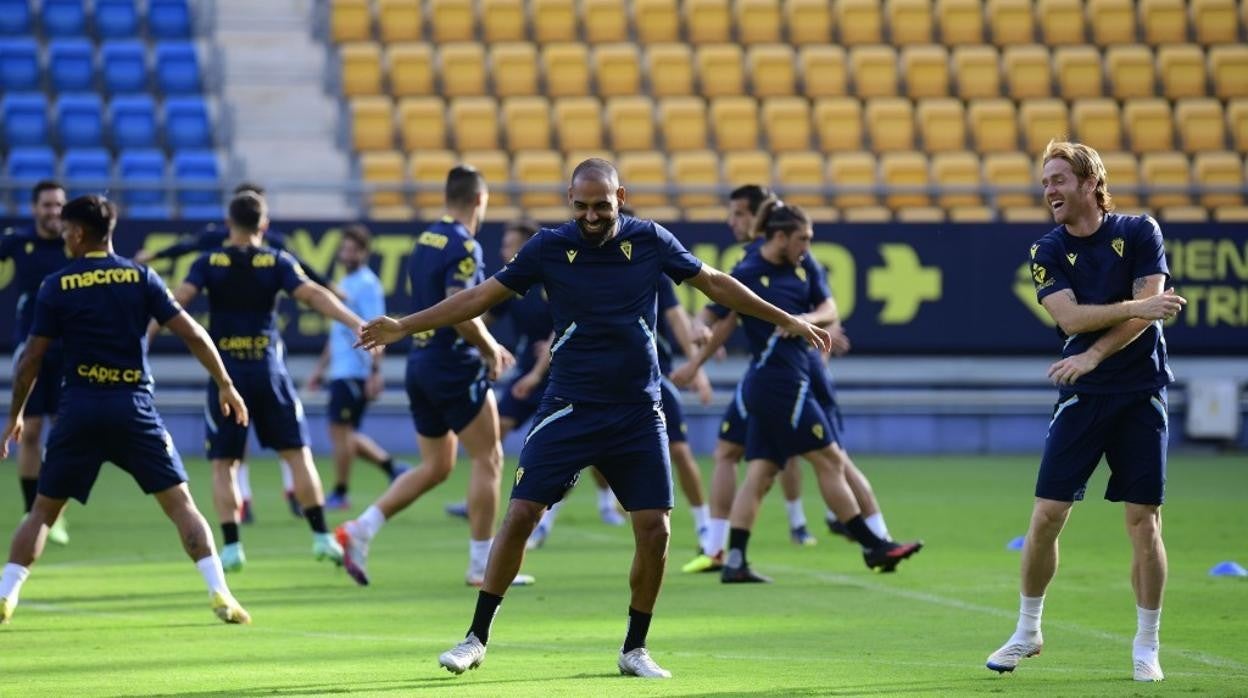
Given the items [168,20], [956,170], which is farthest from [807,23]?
[168,20]

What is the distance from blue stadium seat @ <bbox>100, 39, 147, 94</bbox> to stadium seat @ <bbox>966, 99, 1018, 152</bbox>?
1105 centimetres

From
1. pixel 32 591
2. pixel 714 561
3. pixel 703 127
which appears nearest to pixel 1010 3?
pixel 703 127

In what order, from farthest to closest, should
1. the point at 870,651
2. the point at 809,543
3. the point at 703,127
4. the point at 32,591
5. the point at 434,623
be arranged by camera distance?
the point at 703,127 < the point at 809,543 < the point at 32,591 < the point at 434,623 < the point at 870,651

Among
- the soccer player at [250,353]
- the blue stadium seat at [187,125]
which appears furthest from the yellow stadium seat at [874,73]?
the soccer player at [250,353]

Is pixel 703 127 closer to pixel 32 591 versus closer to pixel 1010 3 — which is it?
pixel 1010 3

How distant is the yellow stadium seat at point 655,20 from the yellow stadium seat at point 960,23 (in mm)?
3800

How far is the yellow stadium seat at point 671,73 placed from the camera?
84.3 ft

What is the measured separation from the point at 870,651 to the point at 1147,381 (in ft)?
6.26

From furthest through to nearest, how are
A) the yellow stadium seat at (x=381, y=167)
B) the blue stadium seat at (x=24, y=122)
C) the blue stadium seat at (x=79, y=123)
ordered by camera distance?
the blue stadium seat at (x=79, y=123) < the blue stadium seat at (x=24, y=122) < the yellow stadium seat at (x=381, y=167)

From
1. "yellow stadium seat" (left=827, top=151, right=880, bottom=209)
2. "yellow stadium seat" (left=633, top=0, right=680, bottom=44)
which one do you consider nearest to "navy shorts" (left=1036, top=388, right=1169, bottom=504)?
"yellow stadium seat" (left=827, top=151, right=880, bottom=209)

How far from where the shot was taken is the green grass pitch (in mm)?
8086

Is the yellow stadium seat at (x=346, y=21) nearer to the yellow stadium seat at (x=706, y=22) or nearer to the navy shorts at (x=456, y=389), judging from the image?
the yellow stadium seat at (x=706, y=22)

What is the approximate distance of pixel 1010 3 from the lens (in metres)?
27.0

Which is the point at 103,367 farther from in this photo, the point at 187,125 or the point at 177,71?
the point at 177,71
